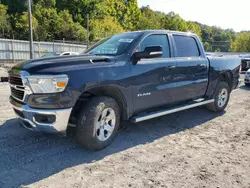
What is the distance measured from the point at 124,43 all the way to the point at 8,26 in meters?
37.3

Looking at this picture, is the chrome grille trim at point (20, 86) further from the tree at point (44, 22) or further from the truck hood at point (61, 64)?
the tree at point (44, 22)

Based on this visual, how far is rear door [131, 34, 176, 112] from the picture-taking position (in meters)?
4.06

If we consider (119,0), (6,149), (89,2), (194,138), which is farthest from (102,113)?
(119,0)

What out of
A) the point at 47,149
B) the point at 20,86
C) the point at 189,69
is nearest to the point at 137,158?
the point at 47,149

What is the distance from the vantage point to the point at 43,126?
3285 millimetres

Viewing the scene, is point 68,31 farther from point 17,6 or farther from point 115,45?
point 115,45

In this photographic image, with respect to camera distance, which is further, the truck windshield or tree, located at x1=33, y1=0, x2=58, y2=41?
tree, located at x1=33, y1=0, x2=58, y2=41

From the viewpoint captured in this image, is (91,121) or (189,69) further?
(189,69)

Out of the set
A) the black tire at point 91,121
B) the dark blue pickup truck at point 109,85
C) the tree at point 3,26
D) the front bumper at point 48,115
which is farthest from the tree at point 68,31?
the front bumper at point 48,115

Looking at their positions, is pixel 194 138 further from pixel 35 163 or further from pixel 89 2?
pixel 89 2

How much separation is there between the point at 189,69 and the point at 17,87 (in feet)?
10.9

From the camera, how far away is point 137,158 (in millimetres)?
3598

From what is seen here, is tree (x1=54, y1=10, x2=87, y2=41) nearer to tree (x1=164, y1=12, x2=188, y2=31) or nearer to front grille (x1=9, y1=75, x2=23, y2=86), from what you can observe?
front grille (x1=9, y1=75, x2=23, y2=86)

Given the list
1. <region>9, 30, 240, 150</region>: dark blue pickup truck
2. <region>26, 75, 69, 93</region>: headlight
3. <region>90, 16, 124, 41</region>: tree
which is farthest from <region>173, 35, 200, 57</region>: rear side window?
<region>90, 16, 124, 41</region>: tree
